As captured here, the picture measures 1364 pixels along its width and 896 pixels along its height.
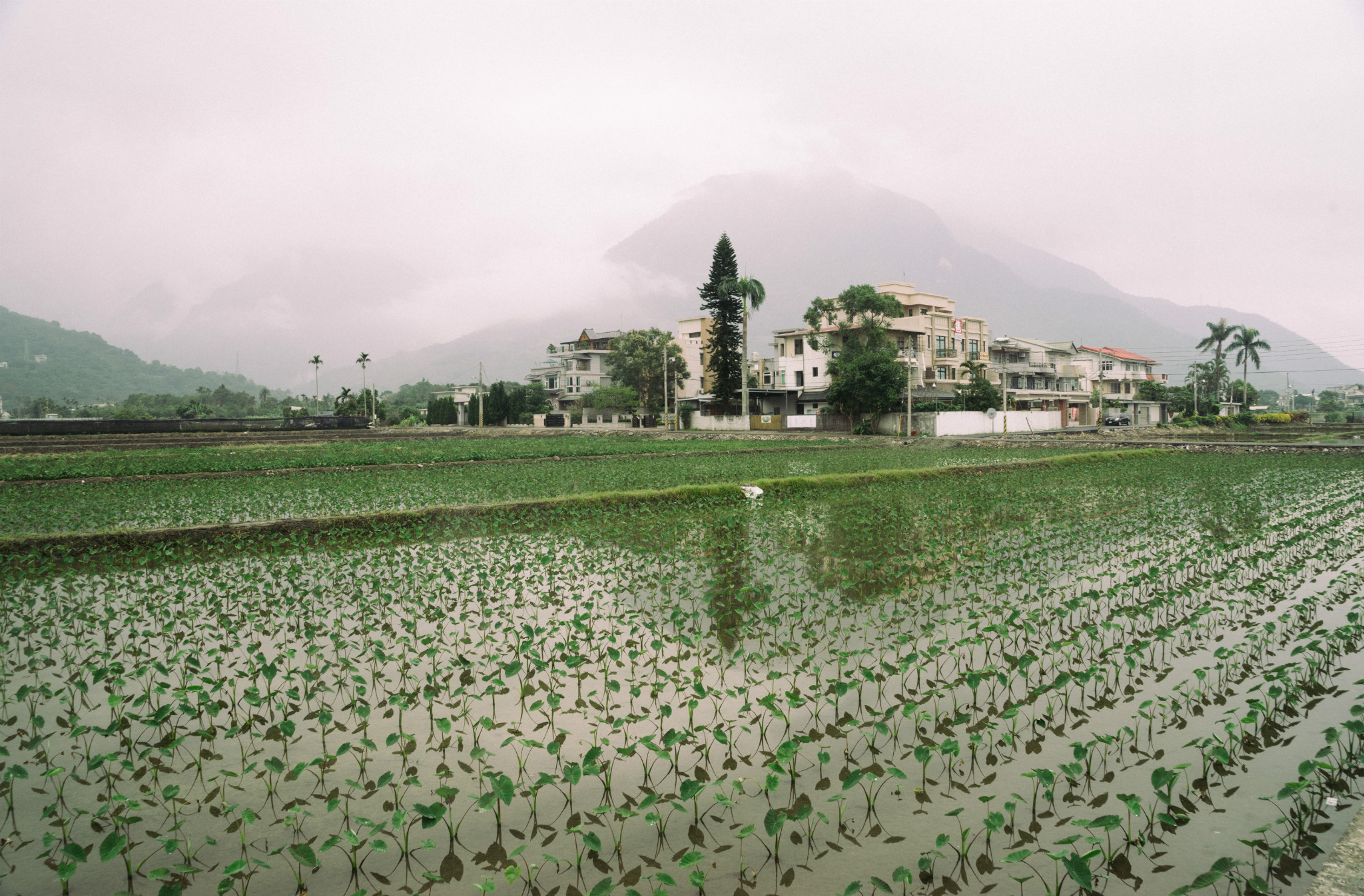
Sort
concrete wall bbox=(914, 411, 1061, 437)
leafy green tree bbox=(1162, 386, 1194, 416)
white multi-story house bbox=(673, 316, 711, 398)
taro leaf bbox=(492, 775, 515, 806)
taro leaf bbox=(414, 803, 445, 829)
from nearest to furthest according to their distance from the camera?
taro leaf bbox=(414, 803, 445, 829) < taro leaf bbox=(492, 775, 515, 806) < concrete wall bbox=(914, 411, 1061, 437) < leafy green tree bbox=(1162, 386, 1194, 416) < white multi-story house bbox=(673, 316, 711, 398)

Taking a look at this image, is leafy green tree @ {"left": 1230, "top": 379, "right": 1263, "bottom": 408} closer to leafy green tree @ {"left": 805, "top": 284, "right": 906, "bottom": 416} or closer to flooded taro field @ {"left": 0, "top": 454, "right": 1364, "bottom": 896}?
leafy green tree @ {"left": 805, "top": 284, "right": 906, "bottom": 416}

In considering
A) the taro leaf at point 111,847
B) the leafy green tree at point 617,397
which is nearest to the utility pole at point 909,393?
the leafy green tree at point 617,397

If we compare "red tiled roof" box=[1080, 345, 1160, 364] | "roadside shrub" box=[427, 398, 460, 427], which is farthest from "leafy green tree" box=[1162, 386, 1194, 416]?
"roadside shrub" box=[427, 398, 460, 427]

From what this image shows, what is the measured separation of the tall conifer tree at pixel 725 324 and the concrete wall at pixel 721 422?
1.83 metres

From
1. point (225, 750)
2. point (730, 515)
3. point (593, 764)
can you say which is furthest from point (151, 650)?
point (730, 515)

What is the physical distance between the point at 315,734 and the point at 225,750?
58 centimetres

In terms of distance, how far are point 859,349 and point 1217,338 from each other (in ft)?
159

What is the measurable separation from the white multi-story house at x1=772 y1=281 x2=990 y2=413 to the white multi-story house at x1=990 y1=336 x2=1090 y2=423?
2.00 metres

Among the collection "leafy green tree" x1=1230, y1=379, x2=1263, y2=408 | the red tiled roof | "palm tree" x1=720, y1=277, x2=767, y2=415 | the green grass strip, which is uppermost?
"palm tree" x1=720, y1=277, x2=767, y2=415

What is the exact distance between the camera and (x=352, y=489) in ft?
62.4

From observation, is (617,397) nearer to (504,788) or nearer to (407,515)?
(407,515)

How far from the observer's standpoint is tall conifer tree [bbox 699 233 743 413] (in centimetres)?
5925

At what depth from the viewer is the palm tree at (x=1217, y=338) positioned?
73.8 m

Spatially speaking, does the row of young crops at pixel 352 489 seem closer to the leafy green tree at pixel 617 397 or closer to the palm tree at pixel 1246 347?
the leafy green tree at pixel 617 397
